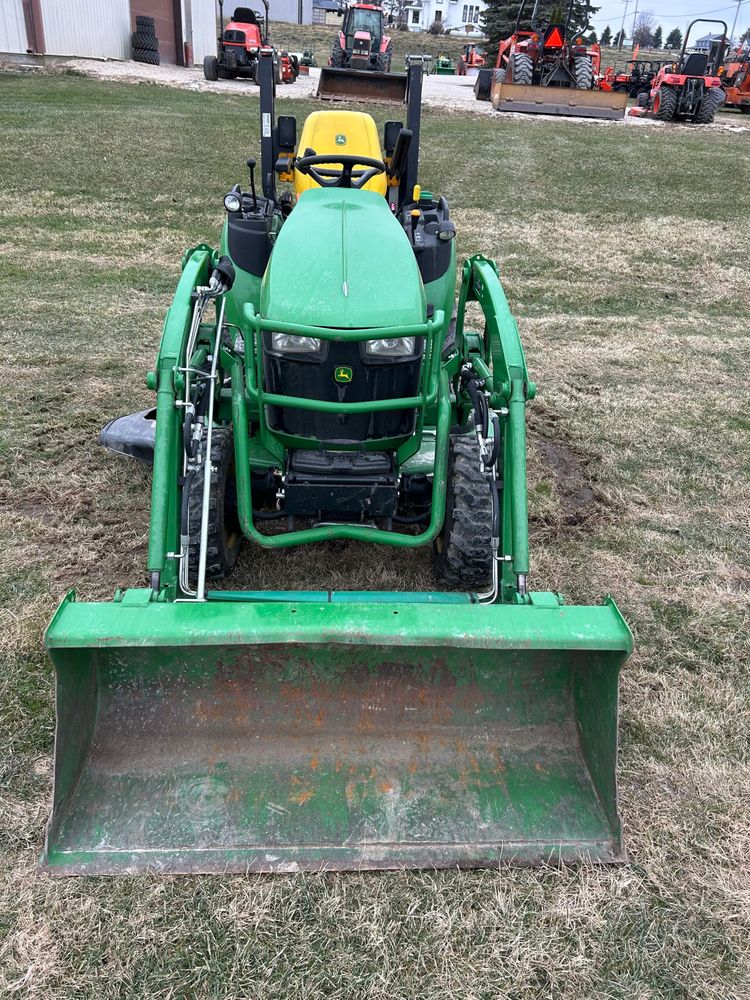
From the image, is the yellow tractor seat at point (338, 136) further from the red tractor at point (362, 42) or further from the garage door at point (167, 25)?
the garage door at point (167, 25)

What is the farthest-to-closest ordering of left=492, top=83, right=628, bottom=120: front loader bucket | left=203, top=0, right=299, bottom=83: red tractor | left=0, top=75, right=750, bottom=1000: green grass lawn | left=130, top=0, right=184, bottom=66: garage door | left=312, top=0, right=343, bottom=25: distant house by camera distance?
left=312, top=0, right=343, bottom=25: distant house, left=130, top=0, right=184, bottom=66: garage door, left=203, top=0, right=299, bottom=83: red tractor, left=492, top=83, right=628, bottom=120: front loader bucket, left=0, top=75, right=750, bottom=1000: green grass lawn

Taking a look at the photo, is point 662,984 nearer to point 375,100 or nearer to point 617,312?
point 617,312

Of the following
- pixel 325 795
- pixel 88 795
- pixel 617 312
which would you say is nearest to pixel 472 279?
pixel 325 795

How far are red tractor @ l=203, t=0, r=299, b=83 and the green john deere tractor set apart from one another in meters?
21.6

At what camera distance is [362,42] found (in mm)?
22625

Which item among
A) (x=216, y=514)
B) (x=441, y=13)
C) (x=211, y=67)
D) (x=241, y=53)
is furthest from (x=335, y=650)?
(x=441, y=13)

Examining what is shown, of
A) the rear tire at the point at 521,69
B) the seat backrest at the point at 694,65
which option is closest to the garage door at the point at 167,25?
the rear tire at the point at 521,69

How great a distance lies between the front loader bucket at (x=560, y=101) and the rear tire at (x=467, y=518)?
1886 centimetres

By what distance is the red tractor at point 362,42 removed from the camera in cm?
2262

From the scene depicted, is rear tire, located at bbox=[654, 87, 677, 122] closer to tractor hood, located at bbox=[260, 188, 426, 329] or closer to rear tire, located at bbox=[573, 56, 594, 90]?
rear tire, located at bbox=[573, 56, 594, 90]

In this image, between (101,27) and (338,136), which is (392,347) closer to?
(338,136)

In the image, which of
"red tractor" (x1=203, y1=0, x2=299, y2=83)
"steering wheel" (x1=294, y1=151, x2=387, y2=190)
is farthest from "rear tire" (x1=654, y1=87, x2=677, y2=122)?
"steering wheel" (x1=294, y1=151, x2=387, y2=190)

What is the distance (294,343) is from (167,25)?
29557 millimetres

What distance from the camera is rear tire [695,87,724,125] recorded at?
67.3 ft
